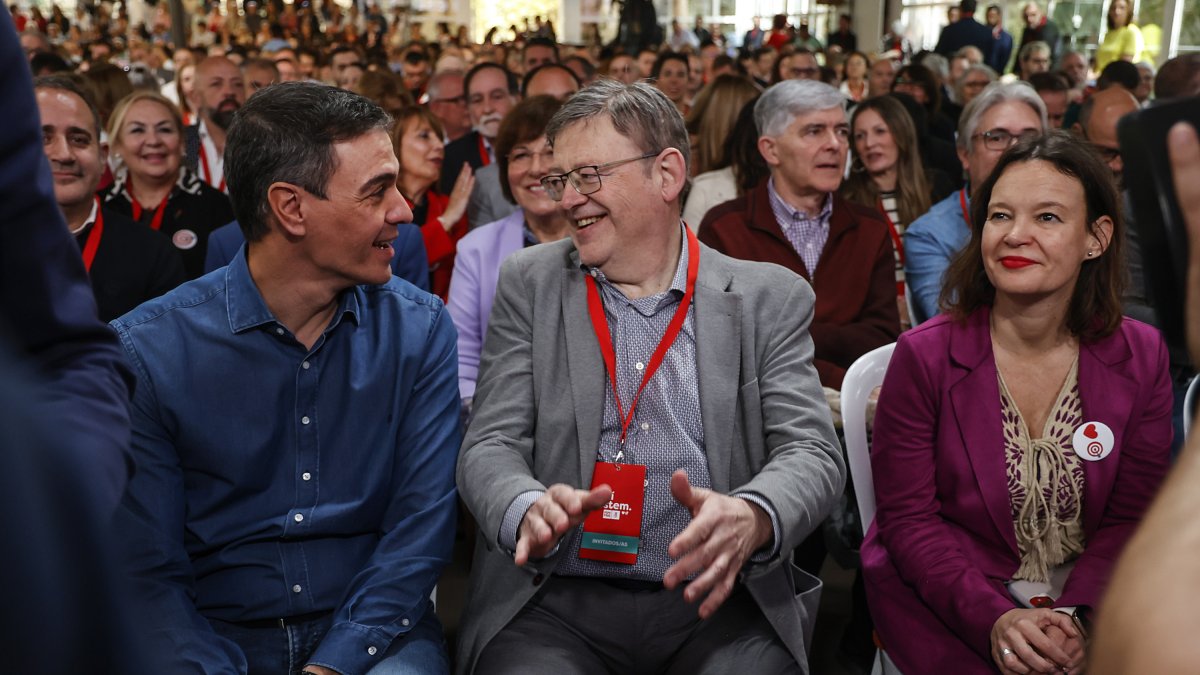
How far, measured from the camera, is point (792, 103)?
375 centimetres

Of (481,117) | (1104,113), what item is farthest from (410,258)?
(1104,113)

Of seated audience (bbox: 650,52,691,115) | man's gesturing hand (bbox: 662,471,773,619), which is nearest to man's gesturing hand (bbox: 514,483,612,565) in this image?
man's gesturing hand (bbox: 662,471,773,619)

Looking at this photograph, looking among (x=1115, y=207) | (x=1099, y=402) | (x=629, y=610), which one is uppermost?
(x=1115, y=207)

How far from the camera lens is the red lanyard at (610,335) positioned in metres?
1.98

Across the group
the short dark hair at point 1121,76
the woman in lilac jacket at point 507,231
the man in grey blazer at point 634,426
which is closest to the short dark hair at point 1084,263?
the man in grey blazer at point 634,426

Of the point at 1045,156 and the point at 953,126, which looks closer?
the point at 1045,156

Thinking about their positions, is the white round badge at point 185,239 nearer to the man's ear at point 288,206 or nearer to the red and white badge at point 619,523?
the man's ear at point 288,206

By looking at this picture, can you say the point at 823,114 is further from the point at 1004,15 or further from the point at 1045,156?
the point at 1004,15

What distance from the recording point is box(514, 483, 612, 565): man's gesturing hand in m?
1.59

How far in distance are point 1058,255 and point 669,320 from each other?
A: 81 cm

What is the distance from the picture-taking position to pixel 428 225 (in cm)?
393

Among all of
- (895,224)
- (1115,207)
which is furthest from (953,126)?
(1115,207)

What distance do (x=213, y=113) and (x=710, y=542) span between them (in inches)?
194

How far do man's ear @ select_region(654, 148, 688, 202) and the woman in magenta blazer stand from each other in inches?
21.8
